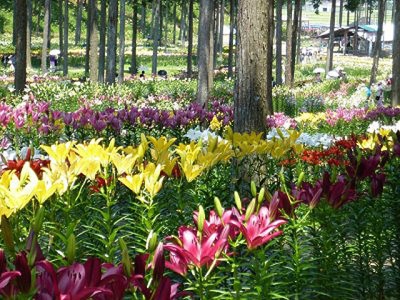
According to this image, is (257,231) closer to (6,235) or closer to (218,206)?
(218,206)

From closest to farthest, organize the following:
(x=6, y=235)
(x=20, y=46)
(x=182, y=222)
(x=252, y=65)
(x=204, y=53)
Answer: (x=6, y=235), (x=182, y=222), (x=252, y=65), (x=20, y=46), (x=204, y=53)

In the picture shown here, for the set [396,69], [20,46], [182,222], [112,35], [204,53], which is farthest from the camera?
[112,35]

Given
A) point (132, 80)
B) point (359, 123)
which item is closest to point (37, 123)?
point (359, 123)

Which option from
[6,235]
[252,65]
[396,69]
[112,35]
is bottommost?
[6,235]

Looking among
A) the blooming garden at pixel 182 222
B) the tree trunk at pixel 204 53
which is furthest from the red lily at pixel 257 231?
the tree trunk at pixel 204 53

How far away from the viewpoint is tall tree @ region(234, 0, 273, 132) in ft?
19.6

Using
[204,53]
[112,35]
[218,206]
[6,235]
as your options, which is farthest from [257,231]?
[112,35]

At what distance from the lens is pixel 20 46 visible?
1477 cm

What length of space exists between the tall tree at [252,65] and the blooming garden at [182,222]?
598 millimetres

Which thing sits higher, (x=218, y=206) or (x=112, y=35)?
(x=112, y=35)

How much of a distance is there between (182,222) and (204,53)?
11.5 metres

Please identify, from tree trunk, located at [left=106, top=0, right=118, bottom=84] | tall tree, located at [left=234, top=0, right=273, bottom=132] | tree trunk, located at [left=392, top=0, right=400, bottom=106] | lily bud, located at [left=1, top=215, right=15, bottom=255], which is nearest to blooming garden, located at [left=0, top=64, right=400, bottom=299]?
lily bud, located at [left=1, top=215, right=15, bottom=255]

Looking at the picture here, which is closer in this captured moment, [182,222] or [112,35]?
[182,222]

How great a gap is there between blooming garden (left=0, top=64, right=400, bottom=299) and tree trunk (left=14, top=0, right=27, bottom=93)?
8.01m
